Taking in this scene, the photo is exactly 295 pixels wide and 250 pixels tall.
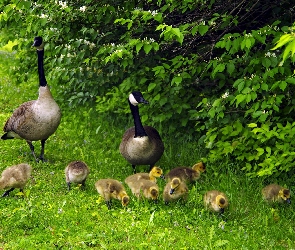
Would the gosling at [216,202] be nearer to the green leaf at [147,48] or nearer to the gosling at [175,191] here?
the gosling at [175,191]

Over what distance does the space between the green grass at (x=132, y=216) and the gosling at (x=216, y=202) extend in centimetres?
13

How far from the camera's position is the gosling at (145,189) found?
8211 mm

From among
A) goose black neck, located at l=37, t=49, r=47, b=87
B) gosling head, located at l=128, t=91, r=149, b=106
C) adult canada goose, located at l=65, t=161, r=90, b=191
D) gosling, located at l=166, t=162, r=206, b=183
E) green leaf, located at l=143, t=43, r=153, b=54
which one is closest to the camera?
green leaf, located at l=143, t=43, r=153, b=54

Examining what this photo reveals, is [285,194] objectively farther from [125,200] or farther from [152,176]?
[125,200]

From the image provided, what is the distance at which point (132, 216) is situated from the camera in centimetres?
784

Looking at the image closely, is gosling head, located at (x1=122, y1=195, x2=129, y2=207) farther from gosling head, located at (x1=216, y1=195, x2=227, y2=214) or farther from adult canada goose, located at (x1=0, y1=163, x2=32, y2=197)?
adult canada goose, located at (x1=0, y1=163, x2=32, y2=197)

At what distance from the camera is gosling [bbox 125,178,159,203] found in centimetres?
821

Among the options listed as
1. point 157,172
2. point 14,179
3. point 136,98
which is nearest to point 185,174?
point 157,172

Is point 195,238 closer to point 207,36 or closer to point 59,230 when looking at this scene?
point 59,230

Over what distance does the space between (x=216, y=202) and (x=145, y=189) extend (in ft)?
3.99

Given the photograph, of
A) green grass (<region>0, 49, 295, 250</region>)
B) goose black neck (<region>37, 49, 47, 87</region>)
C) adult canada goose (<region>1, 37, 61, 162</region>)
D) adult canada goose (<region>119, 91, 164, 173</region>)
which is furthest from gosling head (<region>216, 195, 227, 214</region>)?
goose black neck (<region>37, 49, 47, 87</region>)

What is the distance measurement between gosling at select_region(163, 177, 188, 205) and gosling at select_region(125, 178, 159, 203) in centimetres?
17

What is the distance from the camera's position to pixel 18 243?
272 inches

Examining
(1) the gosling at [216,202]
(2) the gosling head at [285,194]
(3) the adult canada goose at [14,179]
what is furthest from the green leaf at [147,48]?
(2) the gosling head at [285,194]
